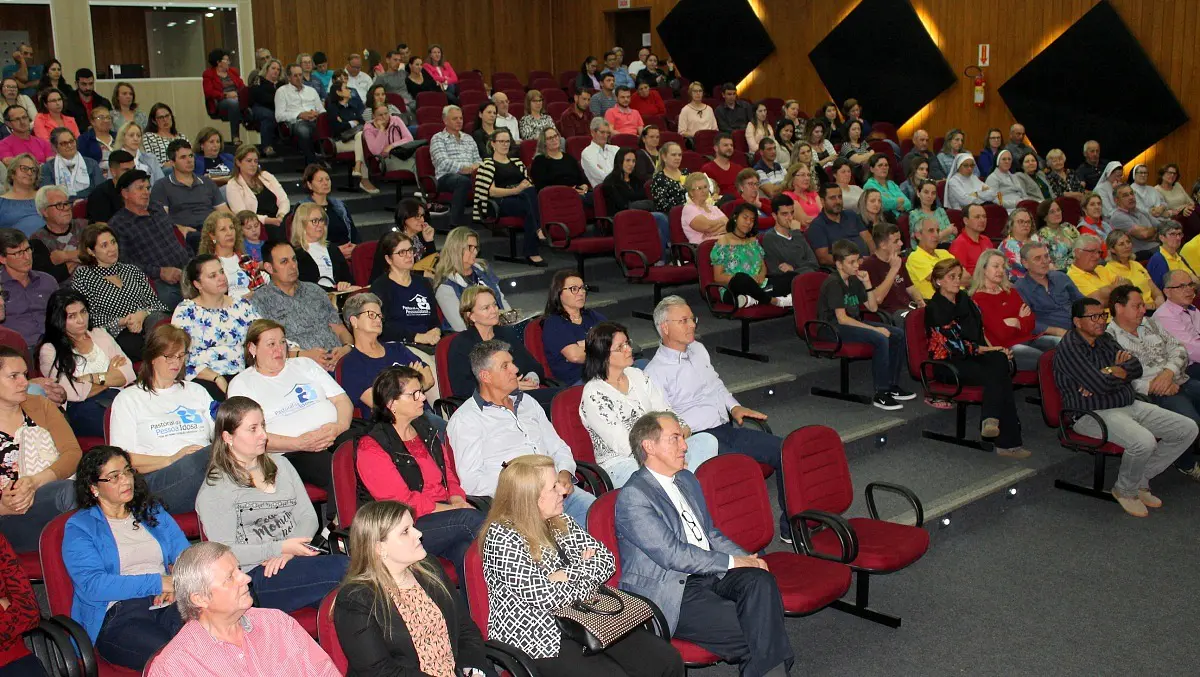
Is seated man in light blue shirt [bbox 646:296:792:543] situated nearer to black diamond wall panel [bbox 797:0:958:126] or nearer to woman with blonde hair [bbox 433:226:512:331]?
woman with blonde hair [bbox 433:226:512:331]

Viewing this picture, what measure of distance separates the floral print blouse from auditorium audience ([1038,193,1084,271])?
6036 millimetres

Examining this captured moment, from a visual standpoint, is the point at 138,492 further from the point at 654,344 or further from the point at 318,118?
the point at 318,118

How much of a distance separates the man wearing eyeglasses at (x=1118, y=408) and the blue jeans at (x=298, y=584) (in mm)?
4133

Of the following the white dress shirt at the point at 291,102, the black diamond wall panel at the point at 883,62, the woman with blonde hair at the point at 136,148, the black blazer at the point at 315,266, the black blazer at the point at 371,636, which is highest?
the black diamond wall panel at the point at 883,62

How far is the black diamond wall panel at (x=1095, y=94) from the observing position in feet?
36.7

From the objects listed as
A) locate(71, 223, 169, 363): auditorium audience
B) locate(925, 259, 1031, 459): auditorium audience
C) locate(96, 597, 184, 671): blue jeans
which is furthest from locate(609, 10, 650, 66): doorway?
locate(96, 597, 184, 671): blue jeans

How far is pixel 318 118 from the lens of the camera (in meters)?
10.0

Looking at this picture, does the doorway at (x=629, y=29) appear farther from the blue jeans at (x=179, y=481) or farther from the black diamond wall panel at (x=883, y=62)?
the blue jeans at (x=179, y=481)

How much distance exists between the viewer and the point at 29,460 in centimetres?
419

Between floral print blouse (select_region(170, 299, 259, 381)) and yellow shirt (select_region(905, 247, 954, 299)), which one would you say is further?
yellow shirt (select_region(905, 247, 954, 299))

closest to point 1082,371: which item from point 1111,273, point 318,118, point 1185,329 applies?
point 1185,329

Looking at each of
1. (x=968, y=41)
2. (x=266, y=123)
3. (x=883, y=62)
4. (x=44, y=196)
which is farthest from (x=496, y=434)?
(x=883, y=62)

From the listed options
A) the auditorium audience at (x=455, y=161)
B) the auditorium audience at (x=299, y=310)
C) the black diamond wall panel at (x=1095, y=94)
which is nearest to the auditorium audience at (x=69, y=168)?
the auditorium audience at (x=455, y=161)

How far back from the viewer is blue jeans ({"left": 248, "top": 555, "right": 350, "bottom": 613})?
3.62 m
